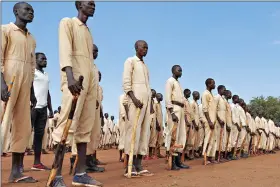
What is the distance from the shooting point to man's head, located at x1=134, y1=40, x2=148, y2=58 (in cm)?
676

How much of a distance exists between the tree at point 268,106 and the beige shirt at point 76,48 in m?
47.7

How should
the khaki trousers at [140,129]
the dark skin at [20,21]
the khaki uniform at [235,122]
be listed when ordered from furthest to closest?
1. the khaki uniform at [235,122]
2. the khaki trousers at [140,129]
3. the dark skin at [20,21]

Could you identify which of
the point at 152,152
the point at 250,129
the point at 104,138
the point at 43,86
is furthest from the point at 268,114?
the point at 43,86

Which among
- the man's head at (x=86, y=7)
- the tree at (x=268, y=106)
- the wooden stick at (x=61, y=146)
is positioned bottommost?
the wooden stick at (x=61, y=146)

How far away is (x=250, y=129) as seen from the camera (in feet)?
48.4

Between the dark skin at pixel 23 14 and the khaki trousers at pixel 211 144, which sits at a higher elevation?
the dark skin at pixel 23 14

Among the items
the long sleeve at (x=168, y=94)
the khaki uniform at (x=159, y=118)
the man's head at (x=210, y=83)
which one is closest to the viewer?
the long sleeve at (x=168, y=94)

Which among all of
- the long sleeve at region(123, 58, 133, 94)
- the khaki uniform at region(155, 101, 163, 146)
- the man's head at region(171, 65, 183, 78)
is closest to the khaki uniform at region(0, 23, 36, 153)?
the long sleeve at region(123, 58, 133, 94)

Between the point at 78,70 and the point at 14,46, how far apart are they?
1.15 metres

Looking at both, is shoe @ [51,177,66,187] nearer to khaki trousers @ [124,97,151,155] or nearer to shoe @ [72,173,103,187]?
shoe @ [72,173,103,187]

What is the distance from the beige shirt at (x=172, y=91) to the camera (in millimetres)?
8039

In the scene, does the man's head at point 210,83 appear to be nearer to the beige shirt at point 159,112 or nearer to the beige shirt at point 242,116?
the beige shirt at point 159,112

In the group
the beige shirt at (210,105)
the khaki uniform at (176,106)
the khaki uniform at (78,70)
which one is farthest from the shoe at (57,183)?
the beige shirt at (210,105)

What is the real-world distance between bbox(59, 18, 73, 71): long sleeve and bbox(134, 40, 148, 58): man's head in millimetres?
2103
